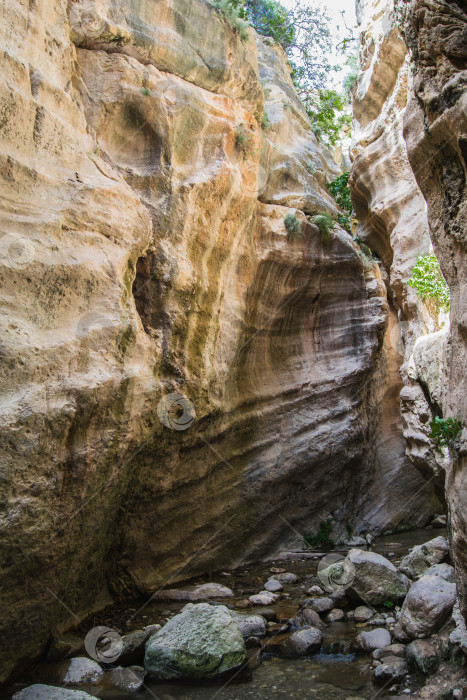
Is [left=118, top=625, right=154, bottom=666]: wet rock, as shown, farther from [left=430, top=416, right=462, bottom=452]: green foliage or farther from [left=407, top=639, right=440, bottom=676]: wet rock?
[left=430, top=416, right=462, bottom=452]: green foliage

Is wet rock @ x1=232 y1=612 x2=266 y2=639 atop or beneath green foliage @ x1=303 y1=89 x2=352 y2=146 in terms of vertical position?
beneath

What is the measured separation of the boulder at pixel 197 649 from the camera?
5.07m

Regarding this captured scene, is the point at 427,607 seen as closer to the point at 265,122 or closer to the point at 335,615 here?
the point at 335,615

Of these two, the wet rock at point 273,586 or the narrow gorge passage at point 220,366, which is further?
the wet rock at point 273,586

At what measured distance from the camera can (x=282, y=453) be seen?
10.2m

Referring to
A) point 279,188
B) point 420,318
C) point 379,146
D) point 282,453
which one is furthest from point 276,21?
point 282,453

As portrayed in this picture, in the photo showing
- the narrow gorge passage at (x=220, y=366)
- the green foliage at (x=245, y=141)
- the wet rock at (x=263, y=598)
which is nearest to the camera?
the narrow gorge passage at (x=220, y=366)

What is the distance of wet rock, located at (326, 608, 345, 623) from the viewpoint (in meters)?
6.48

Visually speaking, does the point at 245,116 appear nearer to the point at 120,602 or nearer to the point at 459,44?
the point at 459,44

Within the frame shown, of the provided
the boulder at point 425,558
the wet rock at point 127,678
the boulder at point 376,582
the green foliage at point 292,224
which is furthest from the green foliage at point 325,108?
the wet rock at point 127,678

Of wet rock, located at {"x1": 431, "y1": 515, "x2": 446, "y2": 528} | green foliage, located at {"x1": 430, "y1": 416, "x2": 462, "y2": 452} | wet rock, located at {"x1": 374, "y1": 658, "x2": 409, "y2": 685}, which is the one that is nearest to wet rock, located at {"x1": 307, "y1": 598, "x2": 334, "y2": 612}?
wet rock, located at {"x1": 374, "y1": 658, "x2": 409, "y2": 685}

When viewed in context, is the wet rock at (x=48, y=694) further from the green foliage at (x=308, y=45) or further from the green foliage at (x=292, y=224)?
the green foliage at (x=308, y=45)

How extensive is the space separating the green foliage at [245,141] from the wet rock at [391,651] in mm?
7585

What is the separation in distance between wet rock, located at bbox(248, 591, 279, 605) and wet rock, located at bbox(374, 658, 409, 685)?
254 centimetres
